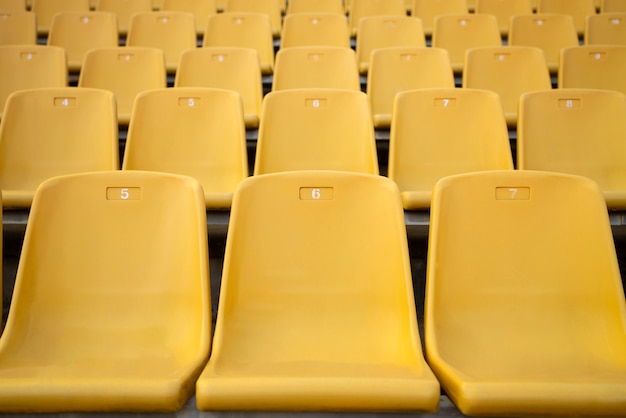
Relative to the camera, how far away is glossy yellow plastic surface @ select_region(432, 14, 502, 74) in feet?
5.85

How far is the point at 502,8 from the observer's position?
2066mm

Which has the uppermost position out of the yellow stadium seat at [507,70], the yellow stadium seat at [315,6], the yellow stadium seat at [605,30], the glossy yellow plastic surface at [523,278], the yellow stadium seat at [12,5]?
the yellow stadium seat at [12,5]

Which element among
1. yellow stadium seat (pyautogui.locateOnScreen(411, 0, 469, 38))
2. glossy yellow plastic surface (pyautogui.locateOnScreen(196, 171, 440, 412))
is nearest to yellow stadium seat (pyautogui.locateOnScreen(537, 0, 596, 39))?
yellow stadium seat (pyautogui.locateOnScreen(411, 0, 469, 38))

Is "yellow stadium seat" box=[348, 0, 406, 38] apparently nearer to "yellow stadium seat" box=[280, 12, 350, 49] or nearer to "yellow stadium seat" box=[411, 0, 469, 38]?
"yellow stadium seat" box=[411, 0, 469, 38]

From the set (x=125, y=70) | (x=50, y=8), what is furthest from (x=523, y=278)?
(x=50, y=8)

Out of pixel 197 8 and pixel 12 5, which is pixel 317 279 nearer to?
pixel 197 8

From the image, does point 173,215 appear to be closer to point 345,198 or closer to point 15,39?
point 345,198

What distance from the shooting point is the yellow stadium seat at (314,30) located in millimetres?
1798

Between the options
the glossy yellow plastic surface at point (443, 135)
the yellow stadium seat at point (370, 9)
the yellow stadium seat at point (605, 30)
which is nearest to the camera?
the glossy yellow plastic surface at point (443, 135)

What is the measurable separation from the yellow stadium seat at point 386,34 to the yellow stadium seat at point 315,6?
0.30 meters

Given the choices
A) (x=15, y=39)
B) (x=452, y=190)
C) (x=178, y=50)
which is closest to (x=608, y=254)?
(x=452, y=190)

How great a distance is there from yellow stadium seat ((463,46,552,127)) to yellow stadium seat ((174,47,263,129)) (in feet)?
1.51

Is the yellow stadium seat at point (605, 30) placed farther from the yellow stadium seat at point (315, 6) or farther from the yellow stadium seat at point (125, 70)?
the yellow stadium seat at point (125, 70)

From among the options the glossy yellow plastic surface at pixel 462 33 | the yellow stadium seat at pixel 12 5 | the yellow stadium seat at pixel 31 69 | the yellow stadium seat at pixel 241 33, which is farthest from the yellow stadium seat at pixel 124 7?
the glossy yellow plastic surface at pixel 462 33
